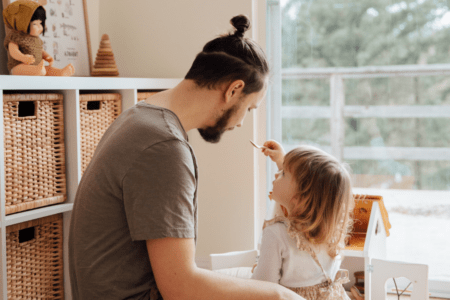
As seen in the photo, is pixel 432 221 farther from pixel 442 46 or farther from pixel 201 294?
pixel 201 294

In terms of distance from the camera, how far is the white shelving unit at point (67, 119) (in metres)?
1.44

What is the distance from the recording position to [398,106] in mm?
2311

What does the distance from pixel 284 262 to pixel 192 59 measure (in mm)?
1285

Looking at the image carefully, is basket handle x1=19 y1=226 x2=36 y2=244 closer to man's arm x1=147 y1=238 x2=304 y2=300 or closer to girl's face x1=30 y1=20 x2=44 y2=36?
girl's face x1=30 y1=20 x2=44 y2=36

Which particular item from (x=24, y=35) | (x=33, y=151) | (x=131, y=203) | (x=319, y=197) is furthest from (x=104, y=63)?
(x=131, y=203)

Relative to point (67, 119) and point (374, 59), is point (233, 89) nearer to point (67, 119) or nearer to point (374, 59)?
point (67, 119)

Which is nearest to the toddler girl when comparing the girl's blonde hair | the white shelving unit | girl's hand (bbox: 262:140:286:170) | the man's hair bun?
the girl's blonde hair

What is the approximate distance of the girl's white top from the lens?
136 cm

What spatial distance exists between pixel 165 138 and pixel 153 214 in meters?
0.15

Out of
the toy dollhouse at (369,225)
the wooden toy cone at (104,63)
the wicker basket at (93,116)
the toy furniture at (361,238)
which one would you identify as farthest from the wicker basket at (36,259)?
the toy dollhouse at (369,225)

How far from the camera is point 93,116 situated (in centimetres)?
186

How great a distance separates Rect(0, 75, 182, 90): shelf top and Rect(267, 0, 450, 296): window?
66 centimetres

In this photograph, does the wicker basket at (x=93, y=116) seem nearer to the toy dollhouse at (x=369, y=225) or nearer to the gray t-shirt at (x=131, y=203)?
the gray t-shirt at (x=131, y=203)

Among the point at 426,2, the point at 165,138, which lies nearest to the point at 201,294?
the point at 165,138
